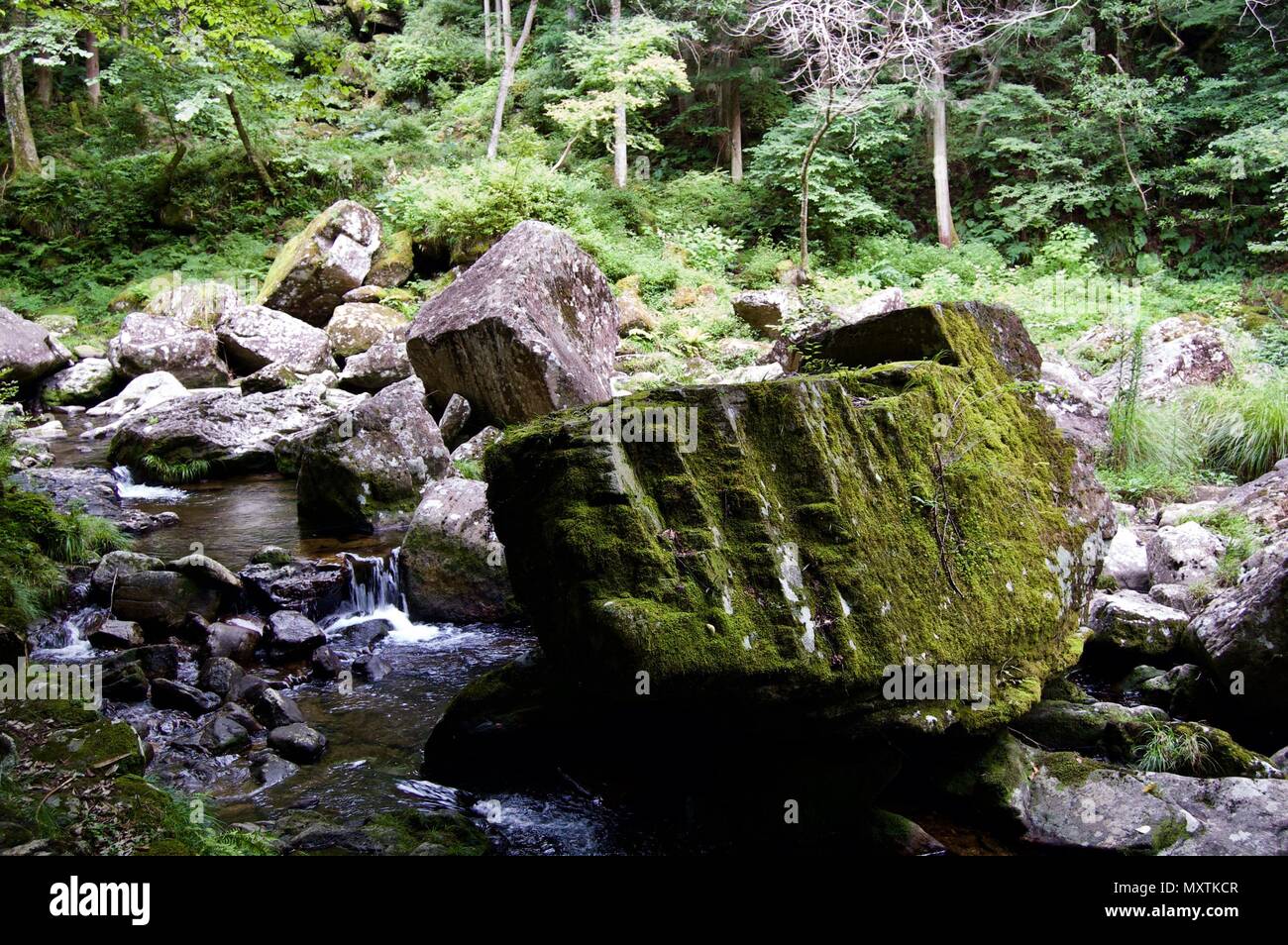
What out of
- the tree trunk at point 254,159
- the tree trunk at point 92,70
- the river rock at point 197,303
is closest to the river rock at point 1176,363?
the river rock at point 197,303

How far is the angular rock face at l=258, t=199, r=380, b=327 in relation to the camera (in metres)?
15.1

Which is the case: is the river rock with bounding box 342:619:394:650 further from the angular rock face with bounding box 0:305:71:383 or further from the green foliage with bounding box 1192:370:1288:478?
the angular rock face with bounding box 0:305:71:383

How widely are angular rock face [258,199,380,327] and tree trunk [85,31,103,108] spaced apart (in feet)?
35.5

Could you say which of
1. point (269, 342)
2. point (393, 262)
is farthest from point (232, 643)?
point (393, 262)

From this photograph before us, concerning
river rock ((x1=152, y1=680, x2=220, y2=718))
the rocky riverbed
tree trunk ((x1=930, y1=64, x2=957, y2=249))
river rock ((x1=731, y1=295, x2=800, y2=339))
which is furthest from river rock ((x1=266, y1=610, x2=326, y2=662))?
tree trunk ((x1=930, y1=64, x2=957, y2=249))

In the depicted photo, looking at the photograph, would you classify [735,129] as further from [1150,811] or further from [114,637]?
[1150,811]

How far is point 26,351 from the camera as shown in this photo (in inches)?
499

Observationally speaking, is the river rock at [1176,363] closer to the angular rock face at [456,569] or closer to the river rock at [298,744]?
the angular rock face at [456,569]

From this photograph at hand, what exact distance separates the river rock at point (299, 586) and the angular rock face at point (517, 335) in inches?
123

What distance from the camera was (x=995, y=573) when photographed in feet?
13.4
